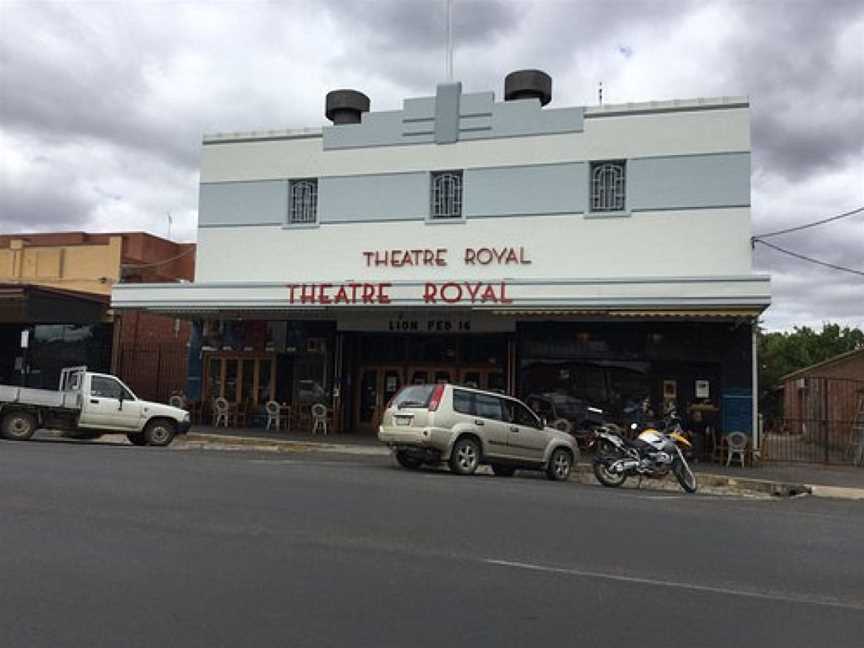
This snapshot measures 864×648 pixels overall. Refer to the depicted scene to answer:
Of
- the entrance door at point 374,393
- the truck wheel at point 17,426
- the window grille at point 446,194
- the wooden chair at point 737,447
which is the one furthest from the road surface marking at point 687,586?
the entrance door at point 374,393

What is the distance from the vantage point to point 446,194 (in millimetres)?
24844

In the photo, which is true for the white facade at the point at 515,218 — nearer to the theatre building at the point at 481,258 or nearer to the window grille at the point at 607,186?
the theatre building at the point at 481,258

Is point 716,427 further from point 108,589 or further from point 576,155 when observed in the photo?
point 108,589

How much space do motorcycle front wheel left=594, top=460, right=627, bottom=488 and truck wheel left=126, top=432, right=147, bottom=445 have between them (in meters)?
10.8

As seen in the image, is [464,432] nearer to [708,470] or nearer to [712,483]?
[712,483]

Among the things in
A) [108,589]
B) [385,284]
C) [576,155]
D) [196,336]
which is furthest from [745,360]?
[108,589]

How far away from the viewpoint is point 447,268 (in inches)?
953

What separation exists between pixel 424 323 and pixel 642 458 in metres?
10.4

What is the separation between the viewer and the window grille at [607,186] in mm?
23344

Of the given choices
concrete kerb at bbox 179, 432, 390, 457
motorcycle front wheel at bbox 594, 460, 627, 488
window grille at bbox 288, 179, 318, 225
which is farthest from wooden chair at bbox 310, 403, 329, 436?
motorcycle front wheel at bbox 594, 460, 627, 488

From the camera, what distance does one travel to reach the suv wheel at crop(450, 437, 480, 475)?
1541cm

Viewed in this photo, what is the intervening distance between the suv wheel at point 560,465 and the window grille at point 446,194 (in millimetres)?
9635

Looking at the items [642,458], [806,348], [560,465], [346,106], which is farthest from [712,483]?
[806,348]

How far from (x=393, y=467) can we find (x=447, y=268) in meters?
8.87
